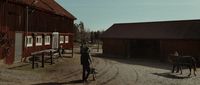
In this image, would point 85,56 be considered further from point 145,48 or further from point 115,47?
point 115,47

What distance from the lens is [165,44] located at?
2911 cm

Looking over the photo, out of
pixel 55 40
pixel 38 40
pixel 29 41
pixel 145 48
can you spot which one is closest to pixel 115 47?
pixel 145 48

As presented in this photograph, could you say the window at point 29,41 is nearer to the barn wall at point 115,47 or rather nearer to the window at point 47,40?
the window at point 47,40

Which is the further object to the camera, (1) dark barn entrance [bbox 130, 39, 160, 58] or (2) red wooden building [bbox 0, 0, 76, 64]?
(1) dark barn entrance [bbox 130, 39, 160, 58]

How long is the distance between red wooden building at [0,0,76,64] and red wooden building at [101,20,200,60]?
908cm

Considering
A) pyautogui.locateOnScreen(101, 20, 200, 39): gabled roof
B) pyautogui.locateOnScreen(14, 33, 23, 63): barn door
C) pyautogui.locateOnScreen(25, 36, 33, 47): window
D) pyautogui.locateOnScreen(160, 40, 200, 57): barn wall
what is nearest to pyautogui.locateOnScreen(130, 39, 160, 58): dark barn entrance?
pyautogui.locateOnScreen(101, 20, 200, 39): gabled roof

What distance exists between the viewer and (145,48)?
32875mm

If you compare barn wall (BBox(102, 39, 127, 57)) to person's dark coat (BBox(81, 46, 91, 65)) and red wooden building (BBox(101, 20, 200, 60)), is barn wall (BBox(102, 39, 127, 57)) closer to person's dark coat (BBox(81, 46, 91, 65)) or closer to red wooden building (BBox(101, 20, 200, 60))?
red wooden building (BBox(101, 20, 200, 60))

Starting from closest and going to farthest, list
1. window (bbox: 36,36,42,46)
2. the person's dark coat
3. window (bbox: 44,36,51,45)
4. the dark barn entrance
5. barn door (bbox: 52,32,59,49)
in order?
the person's dark coat
window (bbox: 36,36,42,46)
window (bbox: 44,36,51,45)
barn door (bbox: 52,32,59,49)
the dark barn entrance

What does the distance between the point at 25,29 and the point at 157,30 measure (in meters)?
17.5

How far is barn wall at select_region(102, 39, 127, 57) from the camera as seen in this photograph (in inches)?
1341

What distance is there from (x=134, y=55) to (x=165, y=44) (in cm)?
548

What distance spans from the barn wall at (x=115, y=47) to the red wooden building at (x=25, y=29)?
8.91 metres

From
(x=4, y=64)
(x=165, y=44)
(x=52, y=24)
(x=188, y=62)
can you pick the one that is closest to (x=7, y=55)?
(x=4, y=64)
